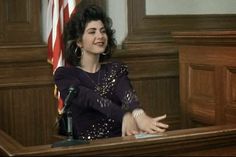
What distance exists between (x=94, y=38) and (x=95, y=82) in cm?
29

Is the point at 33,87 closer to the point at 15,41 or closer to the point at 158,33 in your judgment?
the point at 15,41

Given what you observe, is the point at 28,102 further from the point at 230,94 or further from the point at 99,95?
the point at 230,94

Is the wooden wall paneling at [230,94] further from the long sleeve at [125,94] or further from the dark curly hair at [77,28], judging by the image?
the dark curly hair at [77,28]

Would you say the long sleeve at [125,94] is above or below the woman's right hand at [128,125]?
above

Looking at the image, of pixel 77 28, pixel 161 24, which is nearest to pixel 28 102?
pixel 77 28

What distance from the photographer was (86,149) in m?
1.76

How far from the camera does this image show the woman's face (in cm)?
288

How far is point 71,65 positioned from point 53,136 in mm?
1099

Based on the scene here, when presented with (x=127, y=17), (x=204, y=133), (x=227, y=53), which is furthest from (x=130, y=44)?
(x=204, y=133)

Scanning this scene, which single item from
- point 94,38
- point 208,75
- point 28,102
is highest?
point 94,38

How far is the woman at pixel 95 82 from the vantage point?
2623 mm

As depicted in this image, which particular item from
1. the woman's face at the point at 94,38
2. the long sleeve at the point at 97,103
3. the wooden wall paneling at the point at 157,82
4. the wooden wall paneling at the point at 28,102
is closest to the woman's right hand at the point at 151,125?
the long sleeve at the point at 97,103

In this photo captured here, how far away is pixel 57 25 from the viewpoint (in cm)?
357

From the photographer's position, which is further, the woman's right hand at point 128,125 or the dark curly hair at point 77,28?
the dark curly hair at point 77,28
